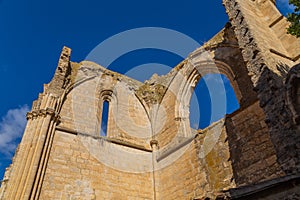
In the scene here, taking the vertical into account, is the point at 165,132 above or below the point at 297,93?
above

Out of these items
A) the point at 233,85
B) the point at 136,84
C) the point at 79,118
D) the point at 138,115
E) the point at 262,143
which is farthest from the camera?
the point at 136,84

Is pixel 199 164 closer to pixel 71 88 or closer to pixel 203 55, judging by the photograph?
pixel 203 55

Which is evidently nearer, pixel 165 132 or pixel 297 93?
pixel 297 93

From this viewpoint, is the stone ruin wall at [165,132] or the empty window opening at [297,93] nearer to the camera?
the empty window opening at [297,93]

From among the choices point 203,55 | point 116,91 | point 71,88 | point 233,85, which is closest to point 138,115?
point 116,91

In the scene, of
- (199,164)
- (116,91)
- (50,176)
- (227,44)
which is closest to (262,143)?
(199,164)

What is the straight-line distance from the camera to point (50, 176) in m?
6.79

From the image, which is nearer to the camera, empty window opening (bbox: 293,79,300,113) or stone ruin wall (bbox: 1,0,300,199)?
empty window opening (bbox: 293,79,300,113)

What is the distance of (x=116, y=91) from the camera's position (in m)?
10.4

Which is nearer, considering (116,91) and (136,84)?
(116,91)

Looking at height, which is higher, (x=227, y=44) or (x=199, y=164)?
(x=227, y=44)

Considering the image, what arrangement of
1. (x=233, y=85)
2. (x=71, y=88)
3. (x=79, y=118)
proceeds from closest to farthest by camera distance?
(x=233, y=85)
(x=79, y=118)
(x=71, y=88)

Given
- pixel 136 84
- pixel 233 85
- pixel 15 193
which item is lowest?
pixel 15 193

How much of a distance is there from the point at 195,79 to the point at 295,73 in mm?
5655
